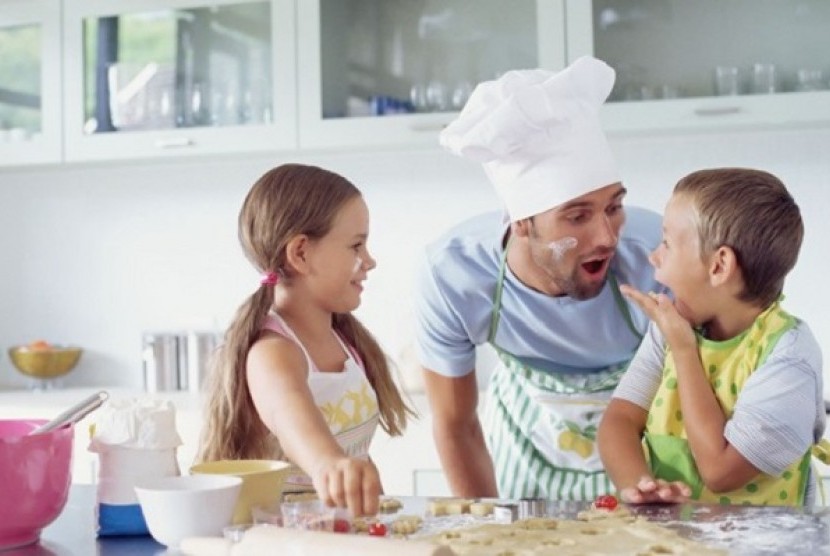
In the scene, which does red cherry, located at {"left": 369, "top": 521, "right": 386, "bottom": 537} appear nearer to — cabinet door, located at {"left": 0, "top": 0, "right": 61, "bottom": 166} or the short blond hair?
the short blond hair

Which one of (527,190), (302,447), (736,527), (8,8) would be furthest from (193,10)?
(736,527)

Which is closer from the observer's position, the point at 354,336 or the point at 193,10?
the point at 354,336

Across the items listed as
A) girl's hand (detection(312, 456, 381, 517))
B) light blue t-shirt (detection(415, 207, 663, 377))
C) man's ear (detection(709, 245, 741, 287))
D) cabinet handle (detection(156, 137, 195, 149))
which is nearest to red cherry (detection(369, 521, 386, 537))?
girl's hand (detection(312, 456, 381, 517))

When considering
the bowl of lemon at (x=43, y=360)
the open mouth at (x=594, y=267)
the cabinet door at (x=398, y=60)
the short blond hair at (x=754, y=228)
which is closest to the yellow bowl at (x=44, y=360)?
the bowl of lemon at (x=43, y=360)

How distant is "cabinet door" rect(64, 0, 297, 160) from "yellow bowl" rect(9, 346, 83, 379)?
1.94 feet

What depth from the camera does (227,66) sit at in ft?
11.0

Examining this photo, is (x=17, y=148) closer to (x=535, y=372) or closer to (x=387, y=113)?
(x=387, y=113)

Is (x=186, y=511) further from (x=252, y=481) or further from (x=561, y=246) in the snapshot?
(x=561, y=246)

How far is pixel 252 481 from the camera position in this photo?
1.23 meters

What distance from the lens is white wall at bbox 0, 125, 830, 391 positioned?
126 inches

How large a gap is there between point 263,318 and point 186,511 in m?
0.47

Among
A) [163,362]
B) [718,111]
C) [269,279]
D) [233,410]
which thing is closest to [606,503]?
[233,410]

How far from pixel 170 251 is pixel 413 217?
2.59 ft

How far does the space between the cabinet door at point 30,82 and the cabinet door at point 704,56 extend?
150 centimetres
